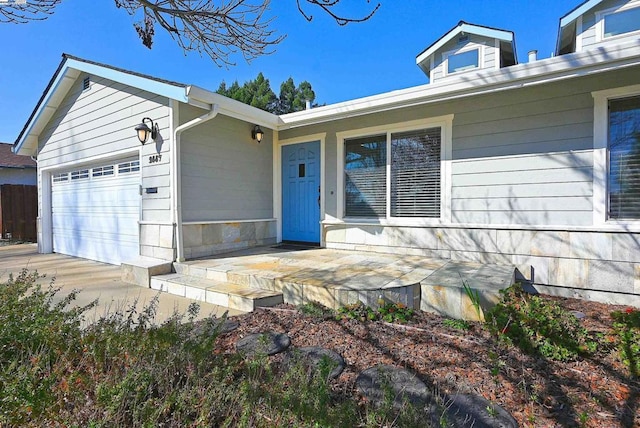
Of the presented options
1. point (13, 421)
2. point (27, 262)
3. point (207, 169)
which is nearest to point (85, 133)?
point (27, 262)

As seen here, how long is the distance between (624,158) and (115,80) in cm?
756

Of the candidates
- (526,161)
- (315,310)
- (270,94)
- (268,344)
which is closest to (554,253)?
(526,161)

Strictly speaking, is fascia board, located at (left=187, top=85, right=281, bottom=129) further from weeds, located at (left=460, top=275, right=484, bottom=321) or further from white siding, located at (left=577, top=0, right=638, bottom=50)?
white siding, located at (left=577, top=0, right=638, bottom=50)

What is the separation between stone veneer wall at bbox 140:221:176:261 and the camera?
4.97 meters

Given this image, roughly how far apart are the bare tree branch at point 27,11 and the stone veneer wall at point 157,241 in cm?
280

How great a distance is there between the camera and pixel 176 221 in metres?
4.92

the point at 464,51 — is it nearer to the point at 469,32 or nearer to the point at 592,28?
the point at 469,32

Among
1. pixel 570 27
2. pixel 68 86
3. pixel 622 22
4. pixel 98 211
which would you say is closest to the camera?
pixel 98 211

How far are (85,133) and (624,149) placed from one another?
29.5 ft

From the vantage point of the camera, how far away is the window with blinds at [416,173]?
16.4 ft

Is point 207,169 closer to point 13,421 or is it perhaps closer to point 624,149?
point 13,421

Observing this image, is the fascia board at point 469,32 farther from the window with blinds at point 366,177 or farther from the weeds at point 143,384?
the weeds at point 143,384

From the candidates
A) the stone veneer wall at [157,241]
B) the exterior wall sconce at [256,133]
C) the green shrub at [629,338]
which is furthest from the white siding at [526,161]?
the stone veneer wall at [157,241]

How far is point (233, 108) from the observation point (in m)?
5.12
